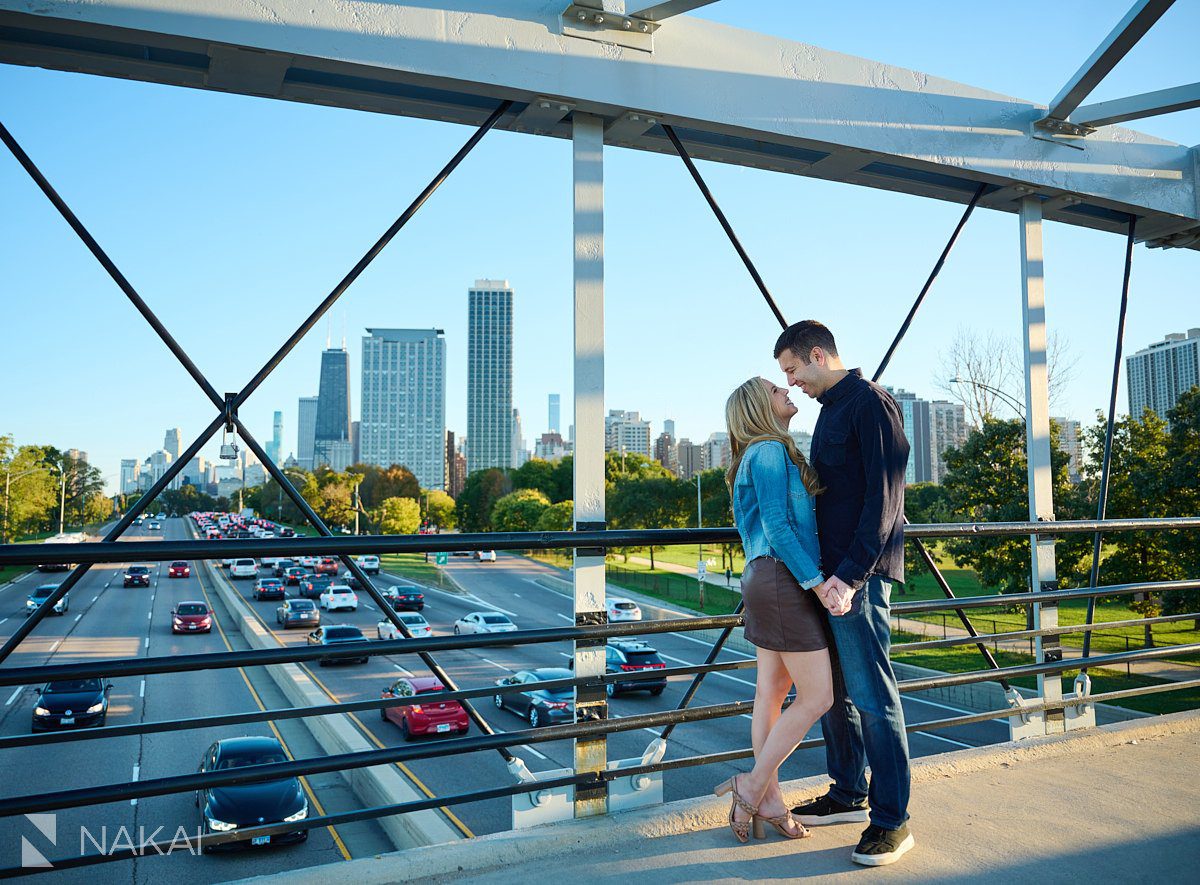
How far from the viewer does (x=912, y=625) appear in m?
26.8

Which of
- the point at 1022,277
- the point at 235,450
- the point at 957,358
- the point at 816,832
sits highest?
the point at 957,358

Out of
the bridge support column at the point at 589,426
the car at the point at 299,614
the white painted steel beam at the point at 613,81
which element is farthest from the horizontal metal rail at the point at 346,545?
the car at the point at 299,614

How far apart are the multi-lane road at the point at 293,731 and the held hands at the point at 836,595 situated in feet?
3.25

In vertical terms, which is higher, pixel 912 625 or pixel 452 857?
pixel 452 857

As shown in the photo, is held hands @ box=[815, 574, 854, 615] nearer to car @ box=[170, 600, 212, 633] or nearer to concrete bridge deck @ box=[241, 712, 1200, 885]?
concrete bridge deck @ box=[241, 712, 1200, 885]

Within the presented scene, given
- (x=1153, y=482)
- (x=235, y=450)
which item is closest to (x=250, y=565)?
(x=1153, y=482)

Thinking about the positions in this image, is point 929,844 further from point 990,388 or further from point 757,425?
point 990,388

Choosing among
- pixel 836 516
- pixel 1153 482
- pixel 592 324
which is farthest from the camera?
pixel 1153 482

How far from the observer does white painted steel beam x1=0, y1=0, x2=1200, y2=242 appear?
2.42 metres

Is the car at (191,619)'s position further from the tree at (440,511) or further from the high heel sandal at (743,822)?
the tree at (440,511)

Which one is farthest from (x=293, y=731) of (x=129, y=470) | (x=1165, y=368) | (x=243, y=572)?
(x=129, y=470)

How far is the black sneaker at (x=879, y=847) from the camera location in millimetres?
2164

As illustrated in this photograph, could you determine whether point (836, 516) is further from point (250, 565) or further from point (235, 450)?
point (250, 565)

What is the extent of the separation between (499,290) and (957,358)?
517 feet
